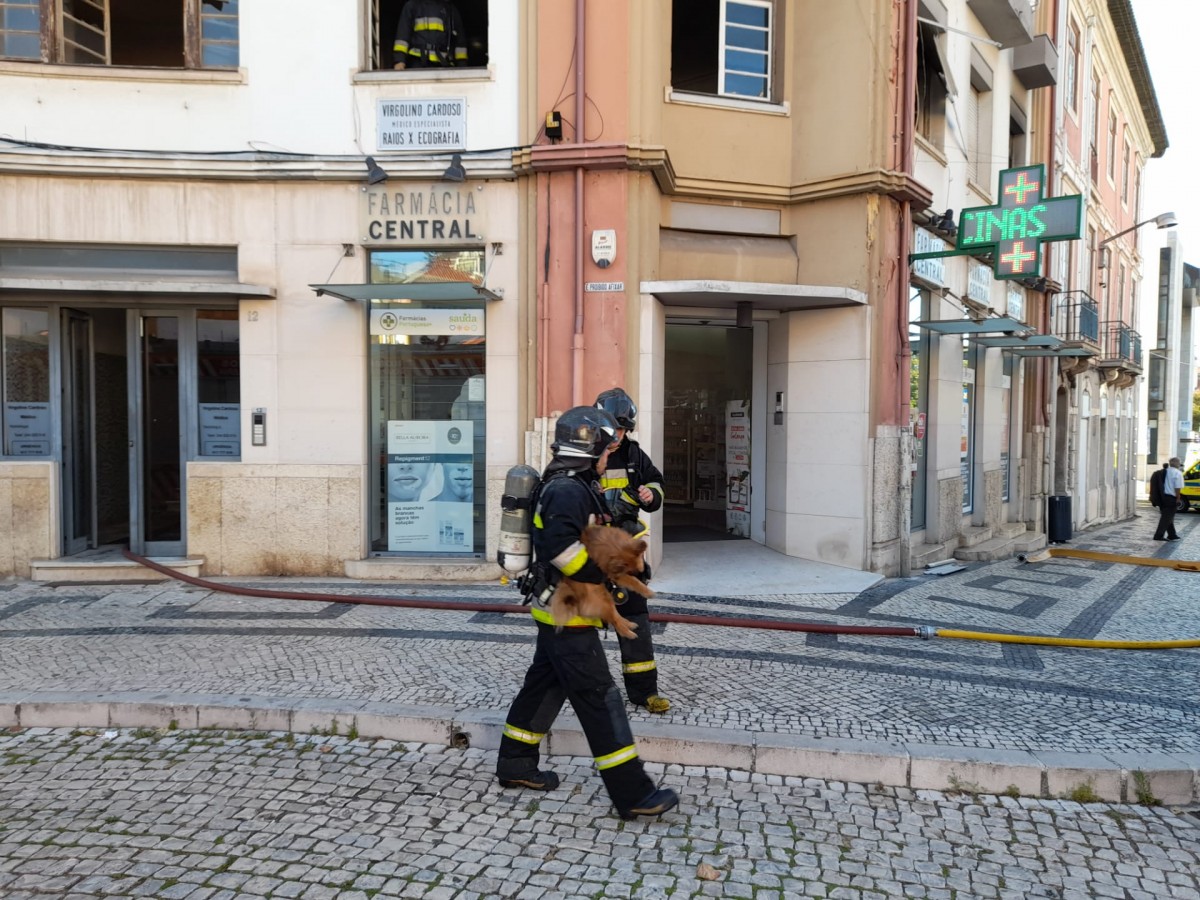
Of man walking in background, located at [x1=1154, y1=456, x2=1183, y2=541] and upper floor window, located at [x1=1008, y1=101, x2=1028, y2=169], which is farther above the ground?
upper floor window, located at [x1=1008, y1=101, x2=1028, y2=169]

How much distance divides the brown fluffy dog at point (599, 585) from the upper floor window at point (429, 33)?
6969mm

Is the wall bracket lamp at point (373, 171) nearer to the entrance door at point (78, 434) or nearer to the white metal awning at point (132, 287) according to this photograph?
the white metal awning at point (132, 287)

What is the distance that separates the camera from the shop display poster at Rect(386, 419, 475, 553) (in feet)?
28.9

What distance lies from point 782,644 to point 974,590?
3.63 metres

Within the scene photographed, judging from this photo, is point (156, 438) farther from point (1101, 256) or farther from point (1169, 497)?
point (1101, 256)

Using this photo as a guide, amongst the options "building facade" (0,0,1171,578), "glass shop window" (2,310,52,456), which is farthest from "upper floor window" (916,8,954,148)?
"glass shop window" (2,310,52,456)

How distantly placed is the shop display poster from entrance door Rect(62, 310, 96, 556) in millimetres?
3430

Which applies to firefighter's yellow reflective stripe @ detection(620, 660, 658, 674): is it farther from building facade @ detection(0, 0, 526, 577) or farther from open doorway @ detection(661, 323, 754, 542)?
open doorway @ detection(661, 323, 754, 542)

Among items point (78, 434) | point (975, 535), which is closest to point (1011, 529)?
point (975, 535)

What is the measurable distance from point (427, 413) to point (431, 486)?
795 millimetres

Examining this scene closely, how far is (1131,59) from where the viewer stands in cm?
2353

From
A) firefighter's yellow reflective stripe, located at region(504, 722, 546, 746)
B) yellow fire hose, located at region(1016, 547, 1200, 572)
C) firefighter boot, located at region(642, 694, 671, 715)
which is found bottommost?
yellow fire hose, located at region(1016, 547, 1200, 572)

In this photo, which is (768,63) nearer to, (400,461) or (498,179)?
(498,179)

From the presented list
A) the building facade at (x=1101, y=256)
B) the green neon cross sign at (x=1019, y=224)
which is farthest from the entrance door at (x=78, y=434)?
the building facade at (x=1101, y=256)
